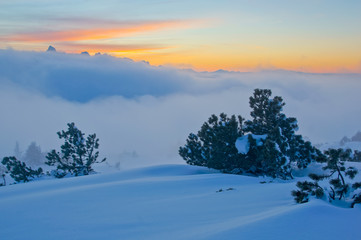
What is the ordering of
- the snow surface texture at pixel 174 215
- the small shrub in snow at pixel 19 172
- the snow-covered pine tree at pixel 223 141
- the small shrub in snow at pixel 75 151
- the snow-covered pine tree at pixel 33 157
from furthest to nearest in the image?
the snow-covered pine tree at pixel 33 157, the small shrub in snow at pixel 75 151, the small shrub in snow at pixel 19 172, the snow-covered pine tree at pixel 223 141, the snow surface texture at pixel 174 215

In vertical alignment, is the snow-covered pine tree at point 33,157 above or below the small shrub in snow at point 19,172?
below

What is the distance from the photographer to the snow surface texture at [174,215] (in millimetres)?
5730

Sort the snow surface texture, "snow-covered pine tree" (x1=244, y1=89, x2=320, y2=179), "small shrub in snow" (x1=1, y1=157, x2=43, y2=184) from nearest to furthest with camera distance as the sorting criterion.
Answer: the snow surface texture < "snow-covered pine tree" (x1=244, y1=89, x2=320, y2=179) < "small shrub in snow" (x1=1, y1=157, x2=43, y2=184)

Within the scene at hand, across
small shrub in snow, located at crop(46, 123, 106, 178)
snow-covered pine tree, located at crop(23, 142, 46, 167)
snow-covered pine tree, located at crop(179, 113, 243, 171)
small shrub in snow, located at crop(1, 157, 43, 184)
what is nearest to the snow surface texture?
snow-covered pine tree, located at crop(179, 113, 243, 171)

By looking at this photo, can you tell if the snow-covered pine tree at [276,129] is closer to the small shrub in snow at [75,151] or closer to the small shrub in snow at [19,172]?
the small shrub in snow at [75,151]

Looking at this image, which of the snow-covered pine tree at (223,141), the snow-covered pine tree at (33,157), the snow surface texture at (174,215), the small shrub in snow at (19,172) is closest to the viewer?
the snow surface texture at (174,215)

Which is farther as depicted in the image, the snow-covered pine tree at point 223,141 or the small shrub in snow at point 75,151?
the small shrub in snow at point 75,151

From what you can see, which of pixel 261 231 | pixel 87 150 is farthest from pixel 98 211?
pixel 87 150

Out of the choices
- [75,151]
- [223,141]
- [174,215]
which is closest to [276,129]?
[223,141]

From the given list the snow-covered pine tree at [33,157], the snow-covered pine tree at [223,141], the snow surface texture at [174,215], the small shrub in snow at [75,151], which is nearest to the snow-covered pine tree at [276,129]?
the snow-covered pine tree at [223,141]

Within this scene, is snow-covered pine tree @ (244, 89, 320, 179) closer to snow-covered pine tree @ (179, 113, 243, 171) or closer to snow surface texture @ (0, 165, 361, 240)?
snow-covered pine tree @ (179, 113, 243, 171)

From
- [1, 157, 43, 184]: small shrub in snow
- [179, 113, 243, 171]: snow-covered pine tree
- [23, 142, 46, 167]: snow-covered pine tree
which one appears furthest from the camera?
[23, 142, 46, 167]: snow-covered pine tree

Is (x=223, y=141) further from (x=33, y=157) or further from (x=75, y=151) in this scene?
(x=33, y=157)

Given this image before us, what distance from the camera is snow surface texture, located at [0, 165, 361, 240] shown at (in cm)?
573
